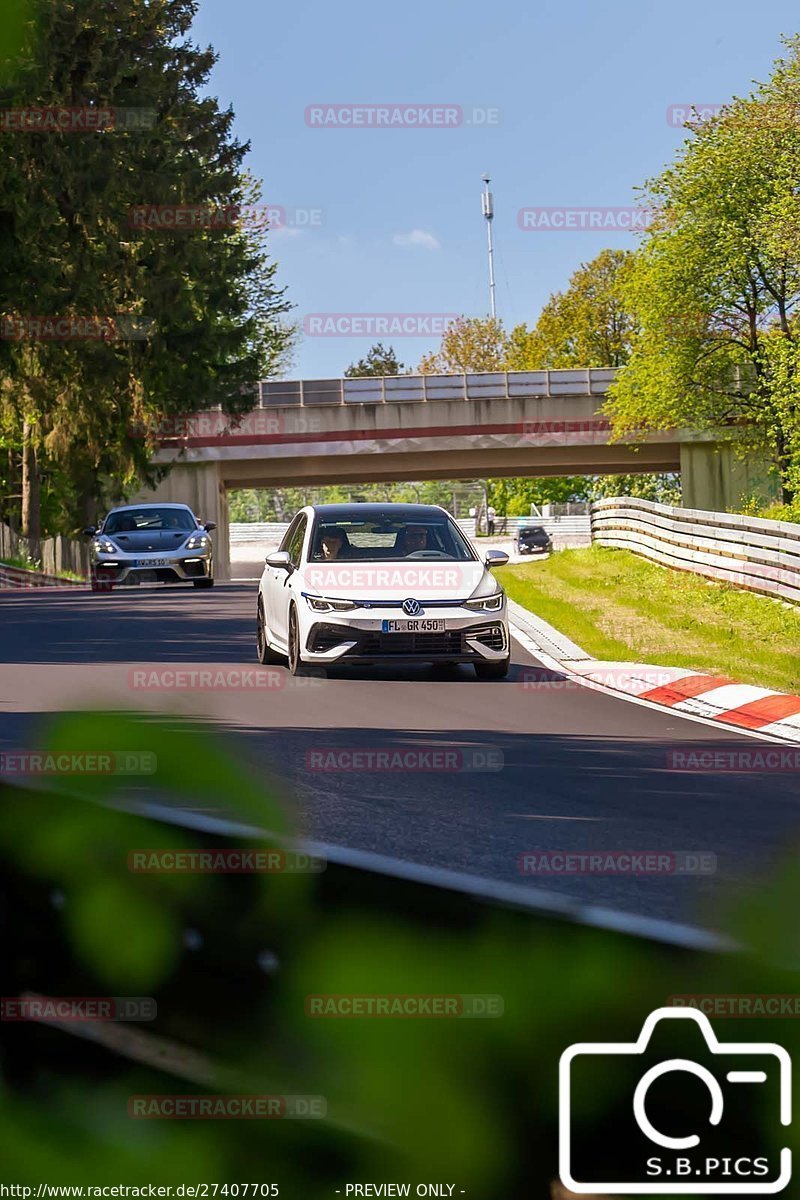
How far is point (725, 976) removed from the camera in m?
1.46

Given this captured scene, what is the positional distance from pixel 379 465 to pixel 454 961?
224 feet

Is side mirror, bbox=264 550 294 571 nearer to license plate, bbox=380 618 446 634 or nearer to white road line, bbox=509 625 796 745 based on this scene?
license plate, bbox=380 618 446 634

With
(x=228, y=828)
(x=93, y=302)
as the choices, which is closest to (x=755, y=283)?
(x=93, y=302)

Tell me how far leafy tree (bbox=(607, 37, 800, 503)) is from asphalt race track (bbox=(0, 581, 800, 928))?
40835 mm

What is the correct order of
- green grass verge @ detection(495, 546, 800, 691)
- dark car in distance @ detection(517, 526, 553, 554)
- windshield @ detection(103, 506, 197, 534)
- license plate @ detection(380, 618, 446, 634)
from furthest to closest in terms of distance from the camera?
dark car in distance @ detection(517, 526, 553, 554) → windshield @ detection(103, 506, 197, 534) → green grass verge @ detection(495, 546, 800, 691) → license plate @ detection(380, 618, 446, 634)

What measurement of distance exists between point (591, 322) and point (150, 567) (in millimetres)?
70636

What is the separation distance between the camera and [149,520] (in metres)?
32.3

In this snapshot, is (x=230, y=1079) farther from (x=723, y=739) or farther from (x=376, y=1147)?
(x=723, y=739)

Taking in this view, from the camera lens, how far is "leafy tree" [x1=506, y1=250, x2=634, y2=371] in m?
97.8
